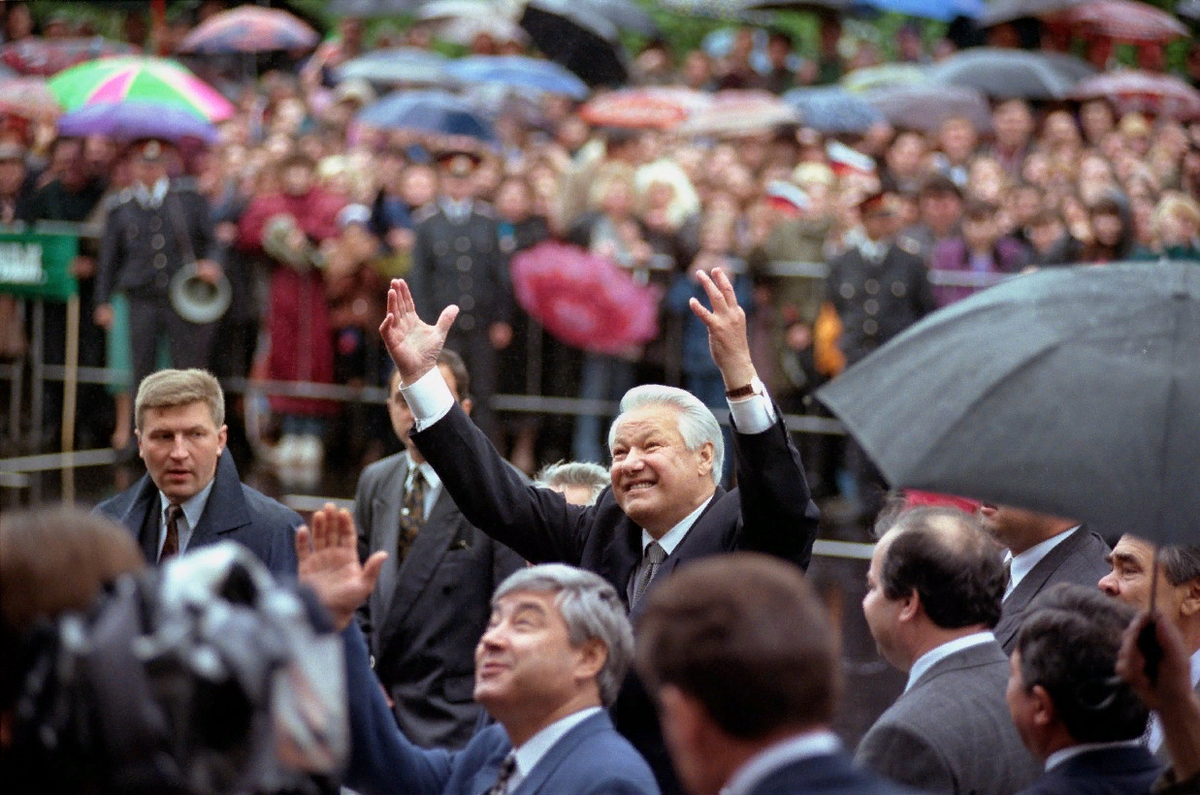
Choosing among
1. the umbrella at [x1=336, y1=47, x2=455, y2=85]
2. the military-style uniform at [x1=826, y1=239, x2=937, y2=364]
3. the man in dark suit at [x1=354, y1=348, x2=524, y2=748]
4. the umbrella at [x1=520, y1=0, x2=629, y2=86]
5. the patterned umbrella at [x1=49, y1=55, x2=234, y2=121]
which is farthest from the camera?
the umbrella at [x1=520, y1=0, x2=629, y2=86]

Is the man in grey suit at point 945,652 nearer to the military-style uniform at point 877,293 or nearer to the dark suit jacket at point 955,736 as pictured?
the dark suit jacket at point 955,736

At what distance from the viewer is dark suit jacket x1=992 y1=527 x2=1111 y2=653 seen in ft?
16.1

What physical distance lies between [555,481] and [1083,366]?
2600 mm

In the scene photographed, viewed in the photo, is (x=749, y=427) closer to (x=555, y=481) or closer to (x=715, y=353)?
(x=715, y=353)

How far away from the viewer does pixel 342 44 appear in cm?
1977

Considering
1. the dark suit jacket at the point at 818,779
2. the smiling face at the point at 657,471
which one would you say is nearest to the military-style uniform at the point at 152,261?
the smiling face at the point at 657,471

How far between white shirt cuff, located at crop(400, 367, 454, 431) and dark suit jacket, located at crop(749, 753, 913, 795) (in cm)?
244

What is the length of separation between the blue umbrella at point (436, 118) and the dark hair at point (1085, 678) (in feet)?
38.2

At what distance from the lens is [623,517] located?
4945 mm

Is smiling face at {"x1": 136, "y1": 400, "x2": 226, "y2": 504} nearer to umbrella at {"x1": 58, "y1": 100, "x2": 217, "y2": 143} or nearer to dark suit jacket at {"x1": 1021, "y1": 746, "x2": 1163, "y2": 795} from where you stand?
dark suit jacket at {"x1": 1021, "y1": 746, "x2": 1163, "y2": 795}

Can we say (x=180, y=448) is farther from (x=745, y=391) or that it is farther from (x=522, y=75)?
(x=522, y=75)

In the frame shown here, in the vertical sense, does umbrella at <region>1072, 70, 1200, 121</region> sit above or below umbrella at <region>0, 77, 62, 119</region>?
above

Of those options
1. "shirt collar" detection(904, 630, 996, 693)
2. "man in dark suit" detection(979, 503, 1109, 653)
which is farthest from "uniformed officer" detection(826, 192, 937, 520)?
"shirt collar" detection(904, 630, 996, 693)

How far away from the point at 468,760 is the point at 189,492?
146cm
